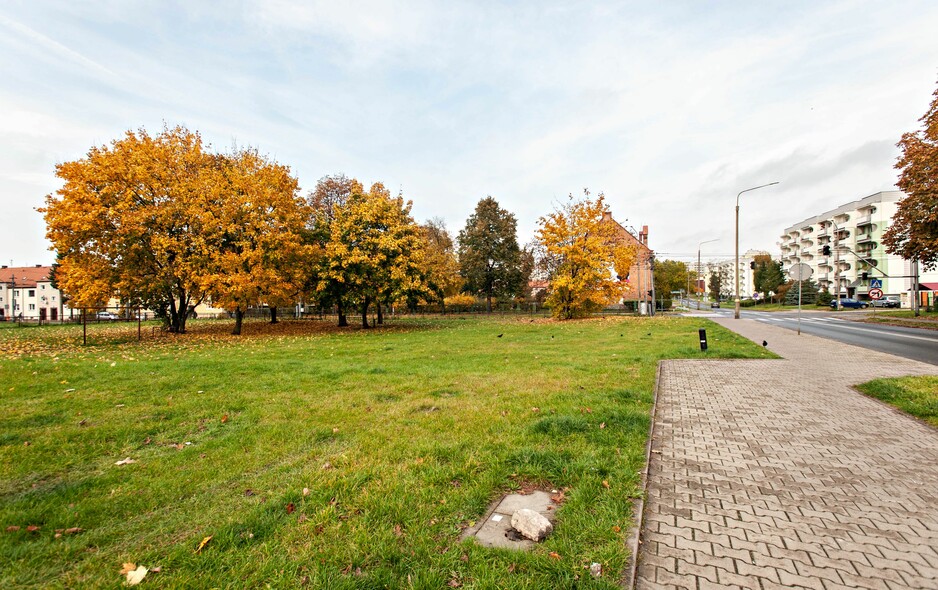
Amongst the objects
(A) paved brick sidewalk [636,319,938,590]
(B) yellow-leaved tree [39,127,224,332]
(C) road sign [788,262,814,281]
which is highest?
(B) yellow-leaved tree [39,127,224,332]

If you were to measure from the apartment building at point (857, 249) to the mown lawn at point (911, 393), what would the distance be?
5706 centimetres

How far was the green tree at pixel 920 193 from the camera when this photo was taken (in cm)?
1989

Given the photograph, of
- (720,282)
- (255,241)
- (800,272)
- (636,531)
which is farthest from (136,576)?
(720,282)

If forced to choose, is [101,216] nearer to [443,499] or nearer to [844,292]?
[443,499]

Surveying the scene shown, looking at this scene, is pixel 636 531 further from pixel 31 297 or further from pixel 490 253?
pixel 31 297

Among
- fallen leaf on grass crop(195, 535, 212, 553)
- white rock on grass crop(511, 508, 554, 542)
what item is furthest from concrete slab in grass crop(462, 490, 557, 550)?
fallen leaf on grass crop(195, 535, 212, 553)

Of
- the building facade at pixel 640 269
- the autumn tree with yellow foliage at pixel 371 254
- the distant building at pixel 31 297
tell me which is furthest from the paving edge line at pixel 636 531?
the distant building at pixel 31 297

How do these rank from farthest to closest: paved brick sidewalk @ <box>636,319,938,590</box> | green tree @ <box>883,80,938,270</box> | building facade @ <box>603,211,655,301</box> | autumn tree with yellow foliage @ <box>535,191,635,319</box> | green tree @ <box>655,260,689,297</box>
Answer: green tree @ <box>655,260,689,297</box>, building facade @ <box>603,211,655,301</box>, autumn tree with yellow foliage @ <box>535,191,635,319</box>, green tree @ <box>883,80,938,270</box>, paved brick sidewalk @ <box>636,319,938,590</box>

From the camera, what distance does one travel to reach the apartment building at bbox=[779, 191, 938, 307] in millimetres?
59406

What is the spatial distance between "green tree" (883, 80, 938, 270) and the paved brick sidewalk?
69.6 ft

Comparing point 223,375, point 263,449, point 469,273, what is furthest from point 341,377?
point 469,273

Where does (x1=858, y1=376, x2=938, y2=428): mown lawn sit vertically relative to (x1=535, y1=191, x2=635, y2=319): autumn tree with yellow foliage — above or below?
below

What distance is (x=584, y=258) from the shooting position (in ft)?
92.8

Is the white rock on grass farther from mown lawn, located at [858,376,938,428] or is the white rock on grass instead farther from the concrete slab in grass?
mown lawn, located at [858,376,938,428]
